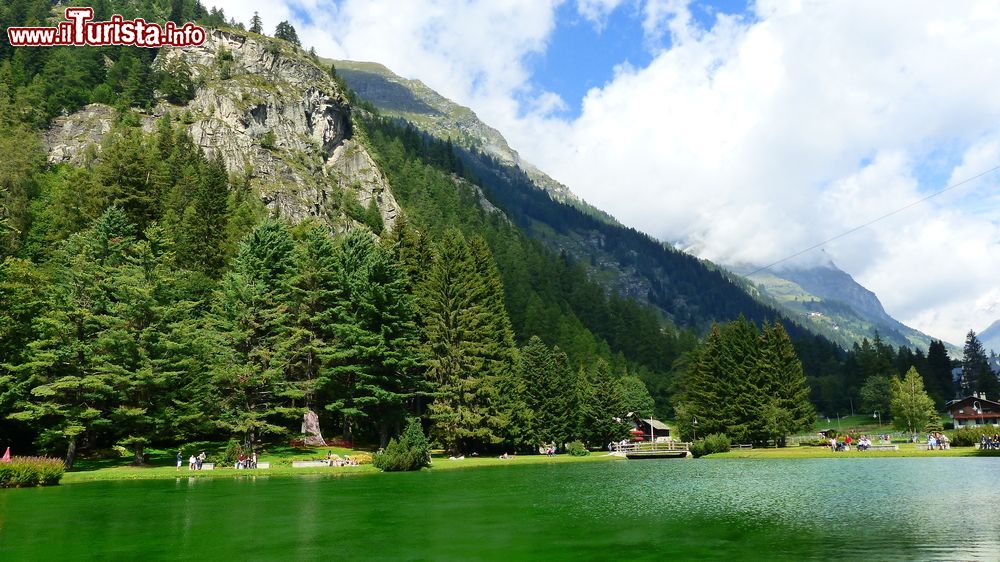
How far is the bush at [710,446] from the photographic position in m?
70.7

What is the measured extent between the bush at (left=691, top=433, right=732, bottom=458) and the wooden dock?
1630 mm

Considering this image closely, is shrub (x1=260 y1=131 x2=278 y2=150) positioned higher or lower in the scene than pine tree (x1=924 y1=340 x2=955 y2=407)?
higher

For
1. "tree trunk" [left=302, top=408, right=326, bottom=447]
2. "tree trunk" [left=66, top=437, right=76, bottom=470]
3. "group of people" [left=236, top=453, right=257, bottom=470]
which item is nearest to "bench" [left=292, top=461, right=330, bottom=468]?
"group of people" [left=236, top=453, right=257, bottom=470]

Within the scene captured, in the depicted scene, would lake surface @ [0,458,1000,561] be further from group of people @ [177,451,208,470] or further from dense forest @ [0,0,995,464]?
dense forest @ [0,0,995,464]

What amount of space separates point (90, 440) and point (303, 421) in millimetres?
17355

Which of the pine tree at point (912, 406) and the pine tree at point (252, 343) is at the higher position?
the pine tree at point (252, 343)

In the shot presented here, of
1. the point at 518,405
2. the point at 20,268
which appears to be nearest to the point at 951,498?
the point at 518,405

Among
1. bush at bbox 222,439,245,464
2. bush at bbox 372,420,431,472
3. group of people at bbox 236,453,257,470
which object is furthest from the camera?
bush at bbox 222,439,245,464

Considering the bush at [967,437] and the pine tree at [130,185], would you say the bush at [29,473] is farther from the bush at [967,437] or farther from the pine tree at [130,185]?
the bush at [967,437]

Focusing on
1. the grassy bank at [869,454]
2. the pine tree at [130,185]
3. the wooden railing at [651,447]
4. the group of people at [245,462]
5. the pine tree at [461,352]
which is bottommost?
the grassy bank at [869,454]

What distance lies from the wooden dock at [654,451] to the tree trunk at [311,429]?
33.2 meters

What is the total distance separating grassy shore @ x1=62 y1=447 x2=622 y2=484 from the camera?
1711 inches

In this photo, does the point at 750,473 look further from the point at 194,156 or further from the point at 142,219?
the point at 194,156

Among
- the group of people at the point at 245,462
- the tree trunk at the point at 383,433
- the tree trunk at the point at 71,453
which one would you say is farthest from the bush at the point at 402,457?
the tree trunk at the point at 71,453
